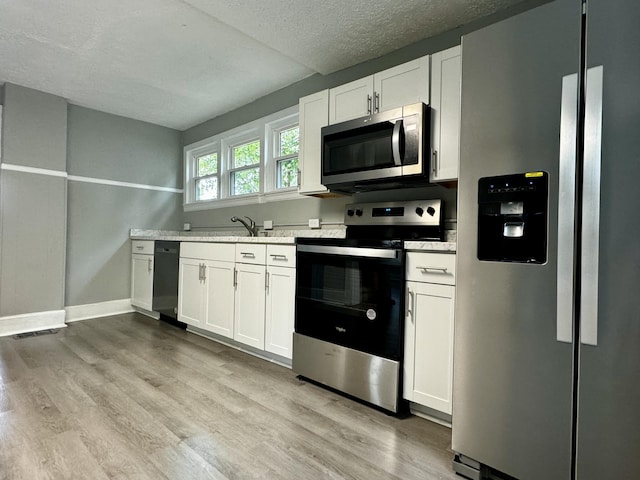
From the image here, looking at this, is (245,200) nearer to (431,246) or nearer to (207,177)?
(207,177)

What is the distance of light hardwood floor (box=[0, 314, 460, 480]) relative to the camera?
1420 mm

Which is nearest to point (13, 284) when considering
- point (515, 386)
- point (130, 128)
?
point (130, 128)

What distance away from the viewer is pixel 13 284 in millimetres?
3406

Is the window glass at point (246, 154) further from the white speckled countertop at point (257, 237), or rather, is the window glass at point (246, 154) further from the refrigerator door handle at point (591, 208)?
the refrigerator door handle at point (591, 208)

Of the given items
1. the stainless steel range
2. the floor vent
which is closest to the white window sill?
the stainless steel range

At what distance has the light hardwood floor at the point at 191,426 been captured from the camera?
1.42 metres

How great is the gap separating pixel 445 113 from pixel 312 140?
1.09 metres

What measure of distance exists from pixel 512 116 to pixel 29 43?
3.58m

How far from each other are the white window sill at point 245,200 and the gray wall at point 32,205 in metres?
1.48

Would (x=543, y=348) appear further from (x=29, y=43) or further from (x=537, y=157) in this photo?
(x=29, y=43)

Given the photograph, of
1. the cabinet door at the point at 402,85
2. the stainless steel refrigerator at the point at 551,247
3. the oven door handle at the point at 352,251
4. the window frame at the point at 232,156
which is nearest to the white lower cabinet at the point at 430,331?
the oven door handle at the point at 352,251

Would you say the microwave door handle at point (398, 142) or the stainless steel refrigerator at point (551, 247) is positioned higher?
the microwave door handle at point (398, 142)

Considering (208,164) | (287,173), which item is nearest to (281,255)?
(287,173)

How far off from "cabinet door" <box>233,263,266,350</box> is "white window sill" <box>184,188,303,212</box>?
0.89 metres
